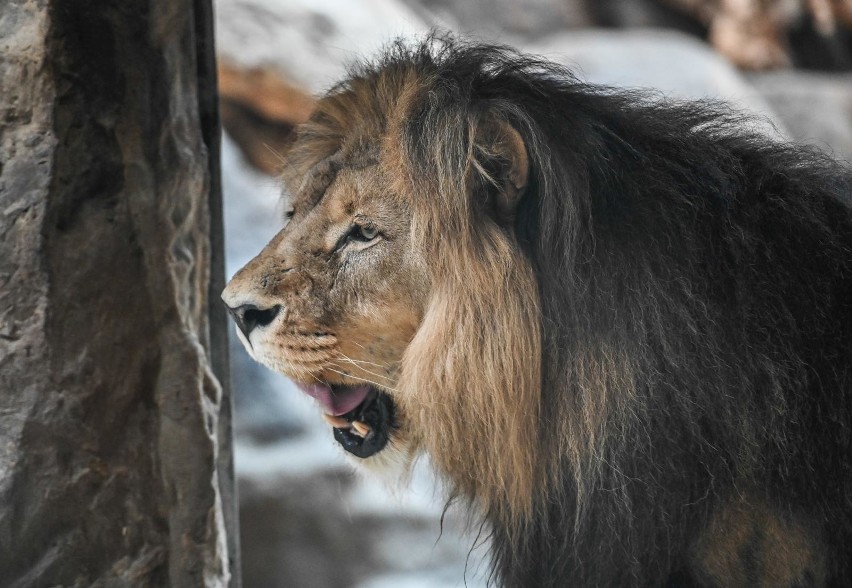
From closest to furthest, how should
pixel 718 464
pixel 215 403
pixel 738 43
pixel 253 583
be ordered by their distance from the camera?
1. pixel 718 464
2. pixel 215 403
3. pixel 253 583
4. pixel 738 43

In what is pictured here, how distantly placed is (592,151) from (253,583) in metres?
3.77

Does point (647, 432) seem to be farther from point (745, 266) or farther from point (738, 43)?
point (738, 43)

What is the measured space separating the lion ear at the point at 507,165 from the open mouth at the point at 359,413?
539mm

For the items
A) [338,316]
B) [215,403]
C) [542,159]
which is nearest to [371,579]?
[215,403]

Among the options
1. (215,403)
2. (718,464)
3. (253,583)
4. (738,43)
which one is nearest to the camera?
(718,464)

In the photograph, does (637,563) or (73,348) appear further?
(73,348)

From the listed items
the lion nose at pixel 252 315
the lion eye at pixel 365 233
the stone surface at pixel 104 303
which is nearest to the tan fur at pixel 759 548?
the lion eye at pixel 365 233

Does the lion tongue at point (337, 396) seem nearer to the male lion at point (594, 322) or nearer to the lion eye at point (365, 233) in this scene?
the male lion at point (594, 322)

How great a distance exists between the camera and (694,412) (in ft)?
6.11

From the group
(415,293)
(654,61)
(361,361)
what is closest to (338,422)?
(361,361)

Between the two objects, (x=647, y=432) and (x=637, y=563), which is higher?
(x=647, y=432)

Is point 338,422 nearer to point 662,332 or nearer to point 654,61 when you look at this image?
point 662,332

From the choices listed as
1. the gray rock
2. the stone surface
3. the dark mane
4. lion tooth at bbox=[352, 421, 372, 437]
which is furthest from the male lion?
the gray rock

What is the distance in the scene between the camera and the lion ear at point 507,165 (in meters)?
1.92
